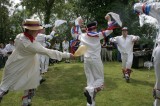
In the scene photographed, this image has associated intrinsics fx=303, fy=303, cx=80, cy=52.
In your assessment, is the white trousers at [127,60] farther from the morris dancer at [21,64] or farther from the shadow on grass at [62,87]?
the morris dancer at [21,64]

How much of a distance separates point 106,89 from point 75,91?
107cm

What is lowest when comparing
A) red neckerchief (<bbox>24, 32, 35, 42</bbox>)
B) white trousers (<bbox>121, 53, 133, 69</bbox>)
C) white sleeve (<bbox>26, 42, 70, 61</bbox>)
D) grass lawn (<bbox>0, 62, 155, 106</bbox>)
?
grass lawn (<bbox>0, 62, 155, 106</bbox>)

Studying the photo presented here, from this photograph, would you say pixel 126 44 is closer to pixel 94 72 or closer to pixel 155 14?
pixel 94 72

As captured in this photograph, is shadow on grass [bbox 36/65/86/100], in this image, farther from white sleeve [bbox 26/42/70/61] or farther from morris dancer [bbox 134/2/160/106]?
morris dancer [bbox 134/2/160/106]

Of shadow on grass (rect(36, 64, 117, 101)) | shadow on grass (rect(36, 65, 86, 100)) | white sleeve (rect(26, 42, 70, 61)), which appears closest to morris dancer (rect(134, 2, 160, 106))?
white sleeve (rect(26, 42, 70, 61))

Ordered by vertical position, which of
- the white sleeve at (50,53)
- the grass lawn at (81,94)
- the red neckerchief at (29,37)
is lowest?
the grass lawn at (81,94)

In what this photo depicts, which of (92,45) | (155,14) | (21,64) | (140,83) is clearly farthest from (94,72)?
(140,83)

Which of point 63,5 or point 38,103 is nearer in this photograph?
point 38,103

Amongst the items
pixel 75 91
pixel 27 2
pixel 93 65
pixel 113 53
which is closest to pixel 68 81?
pixel 75 91

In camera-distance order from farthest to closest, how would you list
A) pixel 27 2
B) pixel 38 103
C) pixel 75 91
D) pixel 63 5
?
pixel 63 5 → pixel 27 2 → pixel 75 91 → pixel 38 103

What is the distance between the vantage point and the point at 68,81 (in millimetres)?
11820

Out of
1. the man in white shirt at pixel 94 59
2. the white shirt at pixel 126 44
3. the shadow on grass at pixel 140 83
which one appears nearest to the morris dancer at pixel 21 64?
the man in white shirt at pixel 94 59

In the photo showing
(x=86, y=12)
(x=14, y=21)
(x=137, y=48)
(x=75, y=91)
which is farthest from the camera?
(x=14, y=21)

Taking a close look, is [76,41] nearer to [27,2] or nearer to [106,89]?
[106,89]
